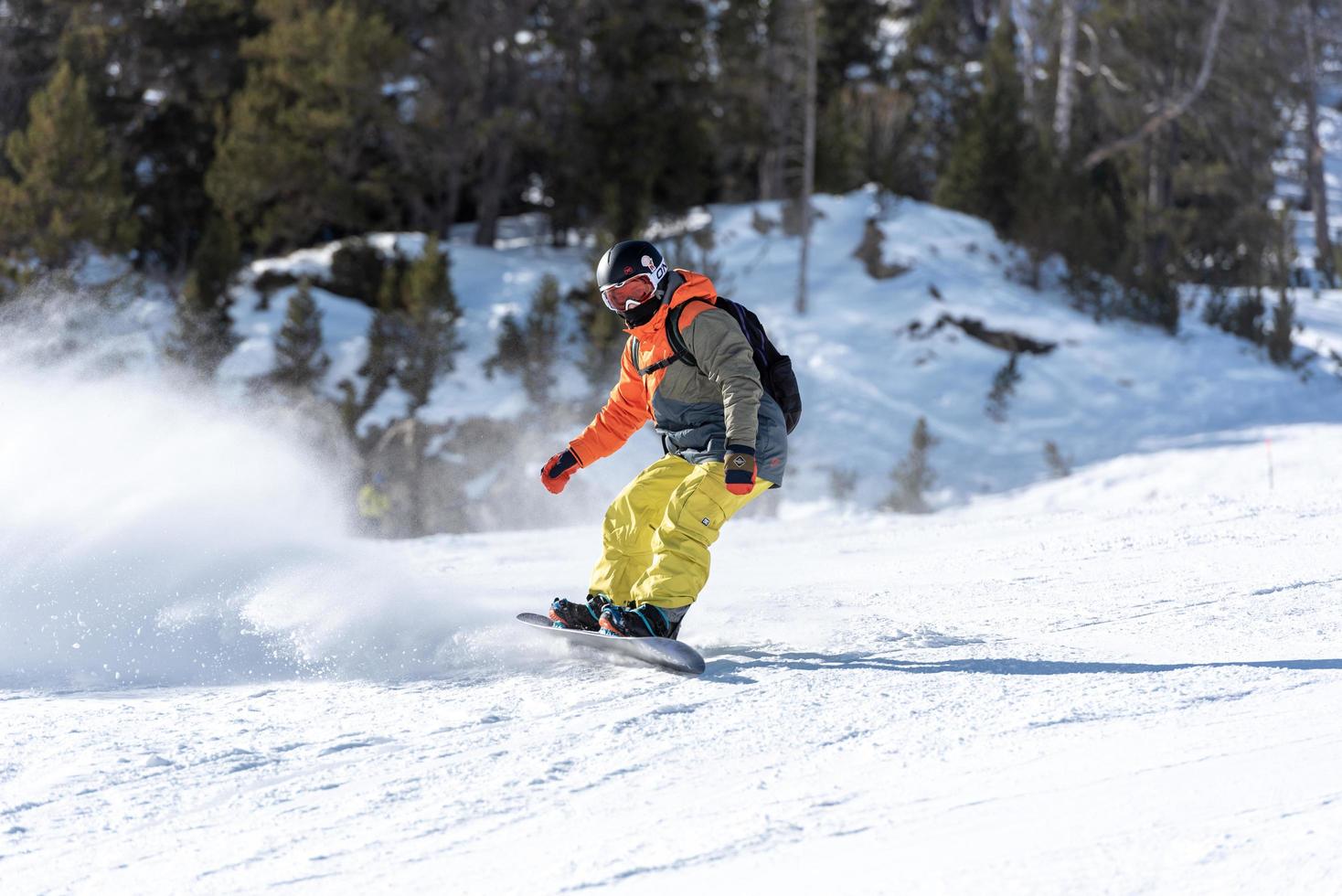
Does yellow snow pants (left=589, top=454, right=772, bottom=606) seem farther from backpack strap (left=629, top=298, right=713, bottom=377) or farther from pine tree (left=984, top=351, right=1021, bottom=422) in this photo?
pine tree (left=984, top=351, right=1021, bottom=422)

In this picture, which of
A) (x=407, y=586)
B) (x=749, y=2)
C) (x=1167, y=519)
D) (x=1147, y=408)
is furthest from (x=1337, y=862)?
(x=749, y=2)

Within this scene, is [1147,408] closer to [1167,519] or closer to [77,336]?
[1167,519]

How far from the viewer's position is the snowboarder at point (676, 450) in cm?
368

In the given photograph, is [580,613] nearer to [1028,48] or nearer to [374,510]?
[374,510]

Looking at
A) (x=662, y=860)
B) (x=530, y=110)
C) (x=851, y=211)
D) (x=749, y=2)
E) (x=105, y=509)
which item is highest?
(x=749, y=2)

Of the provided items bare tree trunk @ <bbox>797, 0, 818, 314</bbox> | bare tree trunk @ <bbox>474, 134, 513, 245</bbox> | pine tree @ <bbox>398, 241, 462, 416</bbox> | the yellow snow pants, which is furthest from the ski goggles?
bare tree trunk @ <bbox>474, 134, 513, 245</bbox>

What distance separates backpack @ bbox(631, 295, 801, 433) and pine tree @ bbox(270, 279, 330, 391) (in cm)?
1389

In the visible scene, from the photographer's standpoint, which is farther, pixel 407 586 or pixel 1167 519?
pixel 1167 519

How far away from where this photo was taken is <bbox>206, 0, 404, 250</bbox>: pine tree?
1941 centimetres

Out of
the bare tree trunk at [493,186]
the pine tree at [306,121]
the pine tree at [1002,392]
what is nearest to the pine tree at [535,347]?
the pine tree at [306,121]

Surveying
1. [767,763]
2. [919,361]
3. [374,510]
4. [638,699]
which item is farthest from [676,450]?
[919,361]

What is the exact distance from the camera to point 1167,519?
21.4 feet

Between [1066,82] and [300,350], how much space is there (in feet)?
52.2

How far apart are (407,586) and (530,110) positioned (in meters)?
19.2
